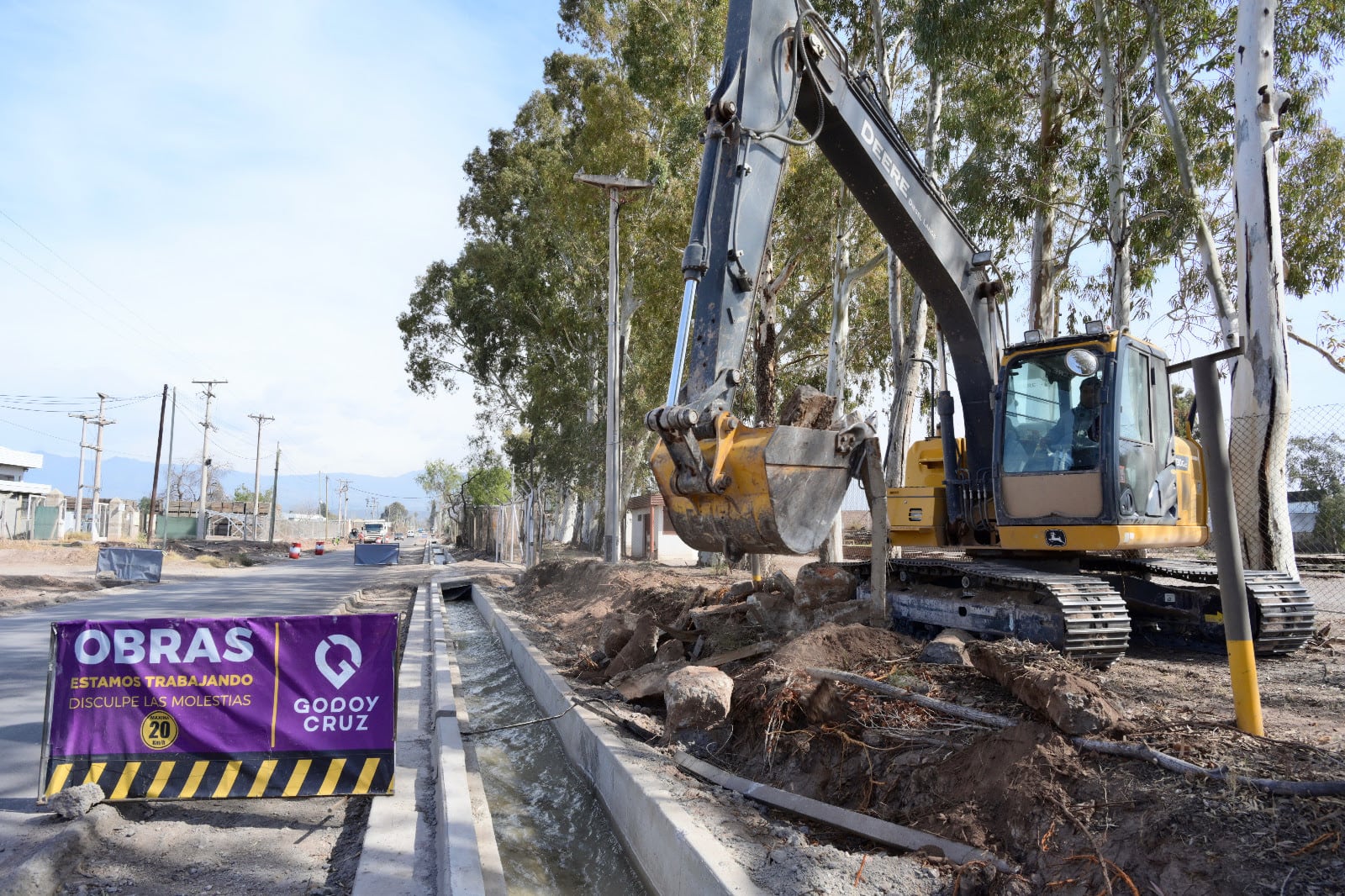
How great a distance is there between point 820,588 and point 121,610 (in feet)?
41.7

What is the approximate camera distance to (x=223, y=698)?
537cm

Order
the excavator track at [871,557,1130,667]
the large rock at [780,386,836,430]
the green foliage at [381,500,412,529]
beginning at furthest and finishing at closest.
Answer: the green foliage at [381,500,412,529], the excavator track at [871,557,1130,667], the large rock at [780,386,836,430]

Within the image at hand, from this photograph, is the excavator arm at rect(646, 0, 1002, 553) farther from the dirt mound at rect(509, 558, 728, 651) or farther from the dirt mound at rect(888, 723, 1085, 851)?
the dirt mound at rect(509, 558, 728, 651)

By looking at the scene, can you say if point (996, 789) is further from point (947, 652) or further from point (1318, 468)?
point (1318, 468)

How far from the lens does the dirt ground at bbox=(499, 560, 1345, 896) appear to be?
350cm

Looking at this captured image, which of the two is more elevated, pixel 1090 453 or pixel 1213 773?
pixel 1090 453

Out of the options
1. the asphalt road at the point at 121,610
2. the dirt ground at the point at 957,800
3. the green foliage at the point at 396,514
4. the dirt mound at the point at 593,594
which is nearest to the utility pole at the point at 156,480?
the asphalt road at the point at 121,610

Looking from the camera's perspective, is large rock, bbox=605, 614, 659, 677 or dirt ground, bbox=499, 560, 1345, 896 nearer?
dirt ground, bbox=499, 560, 1345, 896

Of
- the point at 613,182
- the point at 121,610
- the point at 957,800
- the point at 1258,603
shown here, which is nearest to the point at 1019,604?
the point at 1258,603

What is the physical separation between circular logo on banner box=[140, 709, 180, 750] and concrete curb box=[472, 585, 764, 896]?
273 cm

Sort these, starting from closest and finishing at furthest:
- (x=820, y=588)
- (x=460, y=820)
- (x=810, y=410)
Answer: (x=460, y=820), (x=810, y=410), (x=820, y=588)

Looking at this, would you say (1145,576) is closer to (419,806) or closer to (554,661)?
(554,661)

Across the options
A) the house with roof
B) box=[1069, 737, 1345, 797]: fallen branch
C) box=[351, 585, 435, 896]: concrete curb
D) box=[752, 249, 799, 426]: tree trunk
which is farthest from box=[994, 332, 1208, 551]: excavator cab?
the house with roof

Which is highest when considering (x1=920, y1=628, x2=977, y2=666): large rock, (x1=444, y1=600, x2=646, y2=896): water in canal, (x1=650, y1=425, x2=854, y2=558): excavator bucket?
(x1=650, y1=425, x2=854, y2=558): excavator bucket
